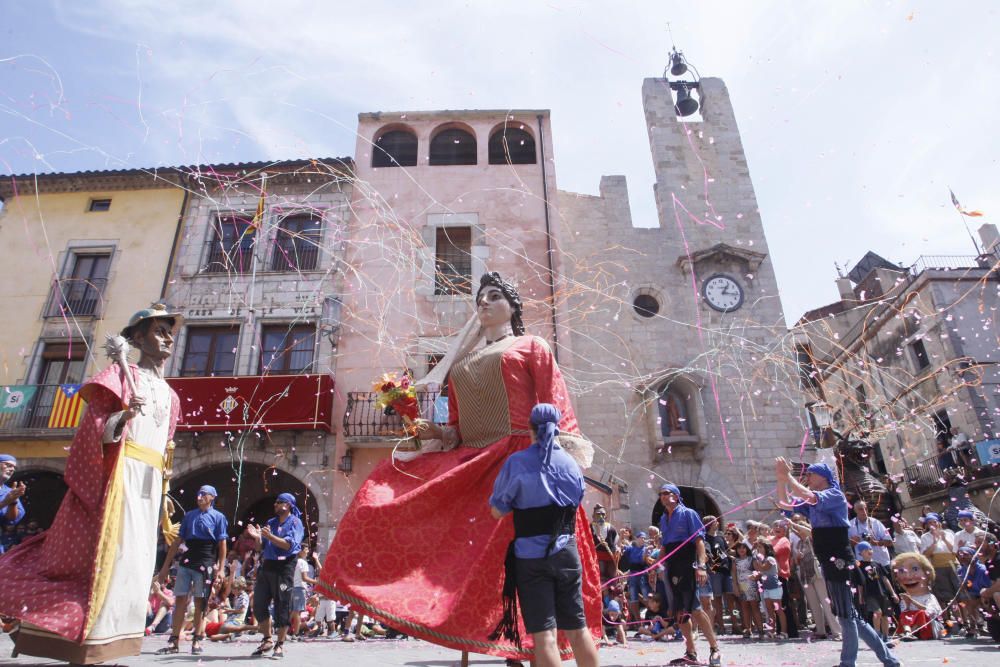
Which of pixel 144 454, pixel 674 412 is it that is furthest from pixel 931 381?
pixel 144 454

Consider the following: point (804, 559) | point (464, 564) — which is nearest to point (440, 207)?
point (804, 559)

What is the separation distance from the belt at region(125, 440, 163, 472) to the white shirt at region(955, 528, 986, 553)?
34.0ft

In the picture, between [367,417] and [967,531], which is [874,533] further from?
[367,417]

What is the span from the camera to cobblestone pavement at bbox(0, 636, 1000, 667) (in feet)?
17.4

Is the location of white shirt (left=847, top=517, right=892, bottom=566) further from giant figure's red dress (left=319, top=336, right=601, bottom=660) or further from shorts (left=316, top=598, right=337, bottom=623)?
shorts (left=316, top=598, right=337, bottom=623)

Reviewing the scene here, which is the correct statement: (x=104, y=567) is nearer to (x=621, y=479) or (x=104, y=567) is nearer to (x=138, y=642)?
(x=138, y=642)

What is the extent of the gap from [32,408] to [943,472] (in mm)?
27142

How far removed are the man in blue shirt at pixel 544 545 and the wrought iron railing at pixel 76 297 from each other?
16.3 metres

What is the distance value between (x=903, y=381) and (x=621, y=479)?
15.4m

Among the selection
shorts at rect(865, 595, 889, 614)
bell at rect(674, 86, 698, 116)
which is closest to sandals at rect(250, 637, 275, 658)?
shorts at rect(865, 595, 889, 614)

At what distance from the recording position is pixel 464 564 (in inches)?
128

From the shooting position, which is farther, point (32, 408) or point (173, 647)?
point (32, 408)

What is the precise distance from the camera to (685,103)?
59.4ft

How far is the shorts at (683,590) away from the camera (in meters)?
5.70
